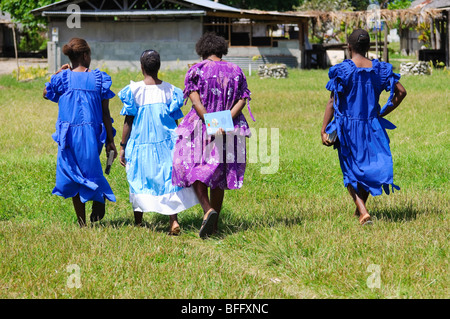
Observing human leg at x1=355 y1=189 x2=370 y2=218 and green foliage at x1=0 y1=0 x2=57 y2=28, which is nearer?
human leg at x1=355 y1=189 x2=370 y2=218

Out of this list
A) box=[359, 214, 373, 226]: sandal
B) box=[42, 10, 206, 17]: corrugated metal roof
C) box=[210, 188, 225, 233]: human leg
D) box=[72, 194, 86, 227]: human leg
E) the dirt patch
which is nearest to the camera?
→ box=[359, 214, 373, 226]: sandal

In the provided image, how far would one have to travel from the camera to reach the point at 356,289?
14.8 feet

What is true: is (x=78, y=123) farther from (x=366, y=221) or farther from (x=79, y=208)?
(x=366, y=221)

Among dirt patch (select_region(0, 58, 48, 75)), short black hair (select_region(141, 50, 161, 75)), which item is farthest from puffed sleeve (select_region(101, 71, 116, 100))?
dirt patch (select_region(0, 58, 48, 75))

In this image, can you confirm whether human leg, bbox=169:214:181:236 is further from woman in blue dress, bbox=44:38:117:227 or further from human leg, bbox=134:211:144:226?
woman in blue dress, bbox=44:38:117:227

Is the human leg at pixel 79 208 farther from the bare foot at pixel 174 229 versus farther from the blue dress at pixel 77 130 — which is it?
the bare foot at pixel 174 229

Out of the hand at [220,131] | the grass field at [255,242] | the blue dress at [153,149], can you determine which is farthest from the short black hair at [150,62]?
the grass field at [255,242]

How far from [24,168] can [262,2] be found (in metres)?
36.0

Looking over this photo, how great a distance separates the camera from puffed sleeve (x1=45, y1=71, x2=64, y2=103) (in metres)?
6.40

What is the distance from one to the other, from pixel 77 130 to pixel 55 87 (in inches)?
18.6

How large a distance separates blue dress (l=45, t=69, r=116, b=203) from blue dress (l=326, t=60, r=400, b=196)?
228cm

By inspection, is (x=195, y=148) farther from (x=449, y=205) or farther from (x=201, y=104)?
(x=449, y=205)

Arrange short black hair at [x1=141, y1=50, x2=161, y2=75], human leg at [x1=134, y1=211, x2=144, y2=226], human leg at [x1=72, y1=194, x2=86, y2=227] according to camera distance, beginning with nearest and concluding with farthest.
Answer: short black hair at [x1=141, y1=50, x2=161, y2=75] → human leg at [x1=72, y1=194, x2=86, y2=227] → human leg at [x1=134, y1=211, x2=144, y2=226]

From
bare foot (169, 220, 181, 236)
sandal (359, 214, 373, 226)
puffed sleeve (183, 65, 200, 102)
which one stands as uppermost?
puffed sleeve (183, 65, 200, 102)
